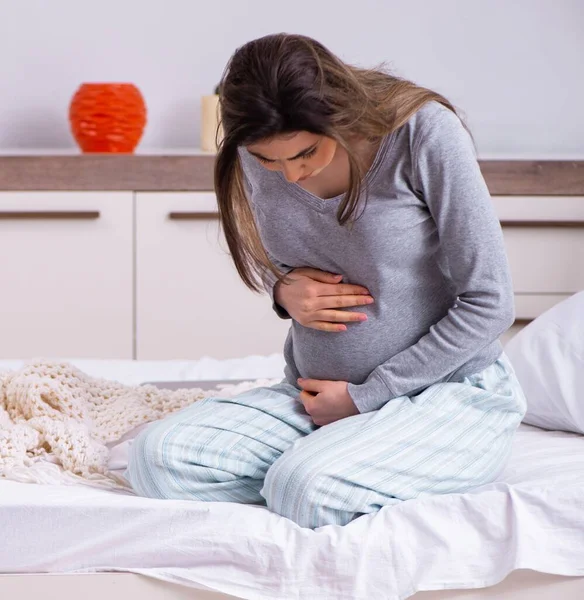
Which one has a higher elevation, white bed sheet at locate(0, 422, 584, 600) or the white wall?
the white wall

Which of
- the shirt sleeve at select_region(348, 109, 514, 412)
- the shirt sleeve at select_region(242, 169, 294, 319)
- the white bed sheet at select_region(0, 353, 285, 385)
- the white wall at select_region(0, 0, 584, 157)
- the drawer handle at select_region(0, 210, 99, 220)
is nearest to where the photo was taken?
the shirt sleeve at select_region(348, 109, 514, 412)

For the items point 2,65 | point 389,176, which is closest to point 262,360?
point 389,176

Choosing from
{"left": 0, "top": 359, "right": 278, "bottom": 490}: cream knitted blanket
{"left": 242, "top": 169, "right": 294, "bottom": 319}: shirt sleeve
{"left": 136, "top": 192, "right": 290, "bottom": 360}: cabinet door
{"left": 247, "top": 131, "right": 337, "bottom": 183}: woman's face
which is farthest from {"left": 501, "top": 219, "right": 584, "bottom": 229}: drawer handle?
{"left": 247, "top": 131, "right": 337, "bottom": 183}: woman's face

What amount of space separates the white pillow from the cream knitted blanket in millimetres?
473

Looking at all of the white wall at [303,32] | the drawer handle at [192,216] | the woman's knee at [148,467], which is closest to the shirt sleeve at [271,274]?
the woman's knee at [148,467]

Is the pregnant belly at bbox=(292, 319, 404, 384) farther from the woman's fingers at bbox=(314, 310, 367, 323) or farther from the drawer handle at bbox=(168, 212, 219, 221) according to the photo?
the drawer handle at bbox=(168, 212, 219, 221)

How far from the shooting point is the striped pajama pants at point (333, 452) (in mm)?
1078

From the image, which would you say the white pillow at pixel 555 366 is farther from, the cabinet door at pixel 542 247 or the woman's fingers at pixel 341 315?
the cabinet door at pixel 542 247

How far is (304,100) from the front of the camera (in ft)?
3.35

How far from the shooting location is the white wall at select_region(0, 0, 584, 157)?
2.76 m

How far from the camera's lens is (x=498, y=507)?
108cm

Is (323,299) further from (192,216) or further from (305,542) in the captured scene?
(192,216)

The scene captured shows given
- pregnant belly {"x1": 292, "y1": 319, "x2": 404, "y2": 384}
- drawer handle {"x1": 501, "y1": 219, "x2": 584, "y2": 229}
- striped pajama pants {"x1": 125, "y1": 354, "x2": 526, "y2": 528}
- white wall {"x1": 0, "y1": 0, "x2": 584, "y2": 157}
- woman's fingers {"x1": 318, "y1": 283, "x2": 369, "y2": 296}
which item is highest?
white wall {"x1": 0, "y1": 0, "x2": 584, "y2": 157}

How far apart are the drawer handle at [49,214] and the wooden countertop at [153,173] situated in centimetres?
6
